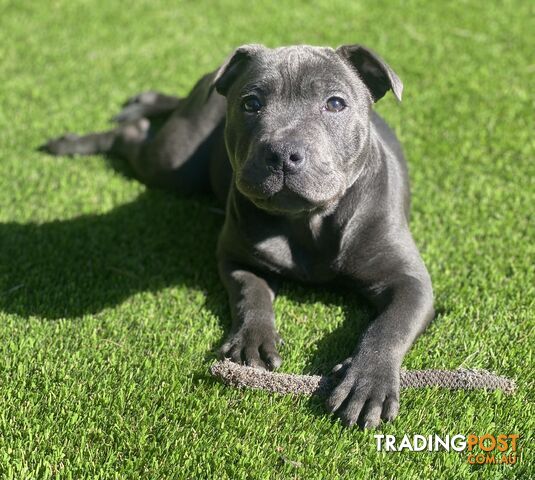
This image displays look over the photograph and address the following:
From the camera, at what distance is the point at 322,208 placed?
4.16 m

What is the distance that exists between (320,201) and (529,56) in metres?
4.94

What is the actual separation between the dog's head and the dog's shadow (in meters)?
0.77

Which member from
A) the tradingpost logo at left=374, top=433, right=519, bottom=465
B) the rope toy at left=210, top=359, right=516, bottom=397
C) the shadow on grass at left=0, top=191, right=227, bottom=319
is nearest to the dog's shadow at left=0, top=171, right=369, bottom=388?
the shadow on grass at left=0, top=191, right=227, bottom=319

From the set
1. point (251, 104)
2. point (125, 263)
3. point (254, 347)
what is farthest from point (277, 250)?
point (125, 263)

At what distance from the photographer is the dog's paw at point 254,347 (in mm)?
3799

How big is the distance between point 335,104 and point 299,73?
0.25 metres

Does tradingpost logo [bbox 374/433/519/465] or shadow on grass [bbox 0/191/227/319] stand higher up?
tradingpost logo [bbox 374/433/519/465]

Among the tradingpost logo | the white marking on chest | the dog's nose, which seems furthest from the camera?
the white marking on chest

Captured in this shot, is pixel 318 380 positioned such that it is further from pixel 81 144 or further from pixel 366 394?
pixel 81 144

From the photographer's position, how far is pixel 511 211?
5.34m

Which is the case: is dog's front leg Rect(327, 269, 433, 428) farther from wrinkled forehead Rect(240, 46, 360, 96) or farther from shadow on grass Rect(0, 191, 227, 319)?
wrinkled forehead Rect(240, 46, 360, 96)

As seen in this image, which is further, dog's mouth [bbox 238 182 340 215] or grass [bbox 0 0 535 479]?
dog's mouth [bbox 238 182 340 215]

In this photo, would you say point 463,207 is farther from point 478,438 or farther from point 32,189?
point 32,189

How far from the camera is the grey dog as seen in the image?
3.62m
